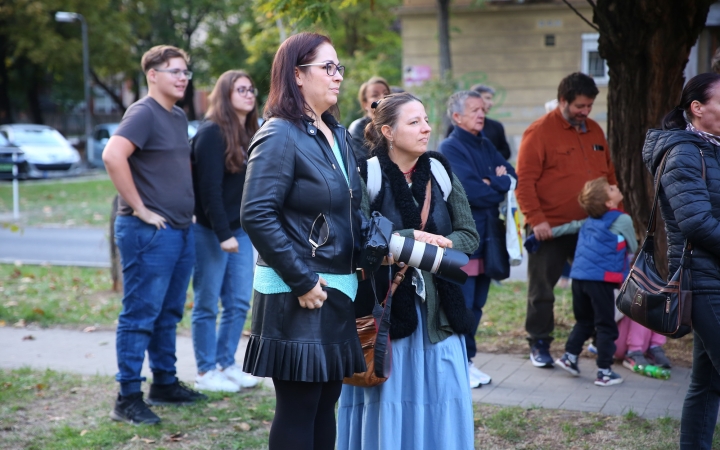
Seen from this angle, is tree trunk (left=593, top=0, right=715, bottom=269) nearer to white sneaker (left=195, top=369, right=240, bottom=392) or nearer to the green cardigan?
the green cardigan

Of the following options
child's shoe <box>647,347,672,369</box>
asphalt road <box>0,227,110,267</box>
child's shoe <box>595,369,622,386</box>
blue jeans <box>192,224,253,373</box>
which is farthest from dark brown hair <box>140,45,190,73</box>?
asphalt road <box>0,227,110,267</box>

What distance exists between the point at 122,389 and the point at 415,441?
212 cm

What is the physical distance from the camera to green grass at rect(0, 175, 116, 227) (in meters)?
16.5

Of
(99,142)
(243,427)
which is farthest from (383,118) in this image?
(99,142)

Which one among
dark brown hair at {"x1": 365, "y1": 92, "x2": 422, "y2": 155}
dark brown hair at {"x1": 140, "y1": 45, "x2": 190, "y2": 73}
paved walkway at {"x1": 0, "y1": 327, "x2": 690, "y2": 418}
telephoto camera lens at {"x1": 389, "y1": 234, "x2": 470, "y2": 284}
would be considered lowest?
paved walkway at {"x1": 0, "y1": 327, "x2": 690, "y2": 418}

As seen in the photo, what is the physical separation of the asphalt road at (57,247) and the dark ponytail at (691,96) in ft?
28.8

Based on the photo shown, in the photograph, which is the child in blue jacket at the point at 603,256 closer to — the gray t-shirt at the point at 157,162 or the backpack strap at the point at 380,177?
the backpack strap at the point at 380,177

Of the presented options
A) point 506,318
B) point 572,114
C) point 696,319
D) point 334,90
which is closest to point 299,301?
point 334,90

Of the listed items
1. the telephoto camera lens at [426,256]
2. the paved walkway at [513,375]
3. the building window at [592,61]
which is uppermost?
the building window at [592,61]

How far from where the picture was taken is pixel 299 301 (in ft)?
9.95

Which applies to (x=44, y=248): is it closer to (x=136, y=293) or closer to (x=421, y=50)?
Result: (x=136, y=293)

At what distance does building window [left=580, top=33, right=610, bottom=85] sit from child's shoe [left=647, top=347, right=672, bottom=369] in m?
14.1

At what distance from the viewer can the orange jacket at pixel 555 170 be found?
19.2 ft

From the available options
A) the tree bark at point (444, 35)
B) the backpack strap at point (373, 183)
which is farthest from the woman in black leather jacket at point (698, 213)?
the tree bark at point (444, 35)
